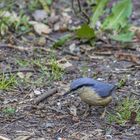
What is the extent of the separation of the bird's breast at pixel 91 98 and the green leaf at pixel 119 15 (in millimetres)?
2304

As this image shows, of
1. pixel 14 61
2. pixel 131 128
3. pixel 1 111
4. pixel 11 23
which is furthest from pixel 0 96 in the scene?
pixel 11 23

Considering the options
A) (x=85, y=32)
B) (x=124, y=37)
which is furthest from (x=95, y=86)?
(x=124, y=37)

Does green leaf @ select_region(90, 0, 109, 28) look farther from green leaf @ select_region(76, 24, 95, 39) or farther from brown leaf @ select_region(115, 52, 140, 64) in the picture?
brown leaf @ select_region(115, 52, 140, 64)

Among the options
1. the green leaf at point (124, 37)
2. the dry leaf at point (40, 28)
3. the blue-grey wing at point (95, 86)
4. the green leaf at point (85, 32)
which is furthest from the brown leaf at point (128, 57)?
the blue-grey wing at point (95, 86)

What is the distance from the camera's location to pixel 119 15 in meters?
7.39

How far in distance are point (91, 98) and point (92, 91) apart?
0.07 m

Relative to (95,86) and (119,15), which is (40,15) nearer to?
(119,15)

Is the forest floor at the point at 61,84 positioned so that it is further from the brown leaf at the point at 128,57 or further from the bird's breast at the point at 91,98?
the bird's breast at the point at 91,98

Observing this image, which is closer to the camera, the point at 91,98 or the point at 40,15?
the point at 91,98

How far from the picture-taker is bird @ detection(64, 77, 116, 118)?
5.18 m

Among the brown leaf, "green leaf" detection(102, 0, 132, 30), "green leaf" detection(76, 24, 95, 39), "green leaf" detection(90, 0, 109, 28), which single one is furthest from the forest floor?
"green leaf" detection(90, 0, 109, 28)

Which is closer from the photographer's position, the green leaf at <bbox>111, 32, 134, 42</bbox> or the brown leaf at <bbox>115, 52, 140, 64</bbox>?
the brown leaf at <bbox>115, 52, 140, 64</bbox>

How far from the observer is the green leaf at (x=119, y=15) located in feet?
24.2

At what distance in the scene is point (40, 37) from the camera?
7.45 metres
